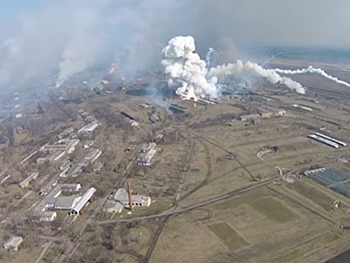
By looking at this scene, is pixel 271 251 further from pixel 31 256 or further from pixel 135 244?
pixel 31 256

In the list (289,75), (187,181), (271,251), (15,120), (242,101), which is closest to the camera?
(271,251)

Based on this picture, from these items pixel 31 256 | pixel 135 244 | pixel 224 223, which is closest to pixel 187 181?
pixel 224 223

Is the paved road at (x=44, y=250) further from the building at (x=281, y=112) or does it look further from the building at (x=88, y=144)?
the building at (x=281, y=112)

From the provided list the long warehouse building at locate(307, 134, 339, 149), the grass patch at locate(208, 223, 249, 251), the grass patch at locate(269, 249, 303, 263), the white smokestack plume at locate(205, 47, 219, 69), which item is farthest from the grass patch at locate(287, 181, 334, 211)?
the white smokestack plume at locate(205, 47, 219, 69)

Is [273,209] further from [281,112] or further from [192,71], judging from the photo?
[192,71]

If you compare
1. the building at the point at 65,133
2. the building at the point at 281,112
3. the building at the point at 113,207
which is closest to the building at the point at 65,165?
the building at the point at 65,133
